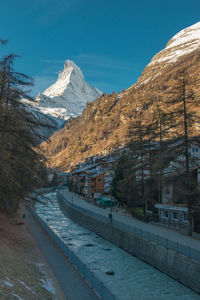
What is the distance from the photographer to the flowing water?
18.1 m

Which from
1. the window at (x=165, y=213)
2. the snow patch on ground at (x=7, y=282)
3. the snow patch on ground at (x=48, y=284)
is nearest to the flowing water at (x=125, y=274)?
the snow patch on ground at (x=48, y=284)

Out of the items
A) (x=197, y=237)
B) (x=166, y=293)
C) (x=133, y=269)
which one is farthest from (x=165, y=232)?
(x=166, y=293)

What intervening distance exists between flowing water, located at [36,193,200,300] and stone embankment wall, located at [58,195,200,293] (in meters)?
0.48

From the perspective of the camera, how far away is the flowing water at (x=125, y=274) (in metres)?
18.1

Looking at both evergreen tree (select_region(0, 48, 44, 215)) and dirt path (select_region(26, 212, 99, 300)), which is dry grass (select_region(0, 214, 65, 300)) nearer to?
dirt path (select_region(26, 212, 99, 300))

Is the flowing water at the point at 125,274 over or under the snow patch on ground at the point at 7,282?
under

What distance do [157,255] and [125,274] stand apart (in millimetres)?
3369

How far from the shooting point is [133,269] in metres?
23.2

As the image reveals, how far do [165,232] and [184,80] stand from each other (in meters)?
16.2

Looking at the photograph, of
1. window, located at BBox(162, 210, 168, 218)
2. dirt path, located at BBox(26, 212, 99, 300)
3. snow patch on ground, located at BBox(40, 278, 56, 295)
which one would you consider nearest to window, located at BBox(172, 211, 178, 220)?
window, located at BBox(162, 210, 168, 218)

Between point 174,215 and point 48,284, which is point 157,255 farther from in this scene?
point 48,284

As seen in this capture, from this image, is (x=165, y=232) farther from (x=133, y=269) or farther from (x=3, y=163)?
(x=3, y=163)

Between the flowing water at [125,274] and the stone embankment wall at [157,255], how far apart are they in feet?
1.58

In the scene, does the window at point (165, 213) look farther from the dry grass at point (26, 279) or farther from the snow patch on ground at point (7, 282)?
the snow patch on ground at point (7, 282)
